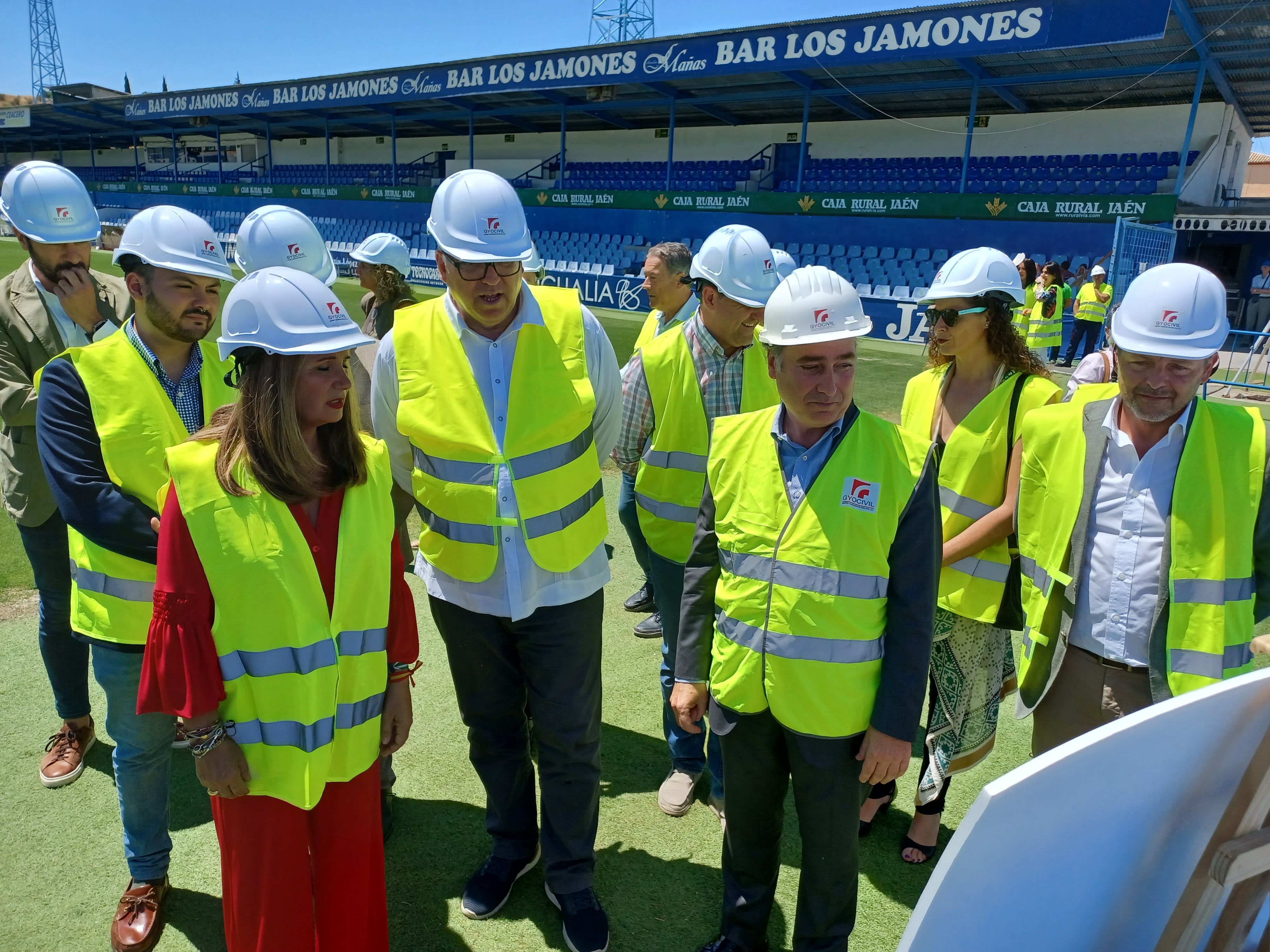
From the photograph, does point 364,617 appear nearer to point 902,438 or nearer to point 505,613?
point 505,613

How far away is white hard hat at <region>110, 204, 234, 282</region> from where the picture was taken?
2.54 metres

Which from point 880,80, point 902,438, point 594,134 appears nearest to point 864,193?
point 880,80

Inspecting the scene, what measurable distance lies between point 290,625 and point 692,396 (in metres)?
1.80

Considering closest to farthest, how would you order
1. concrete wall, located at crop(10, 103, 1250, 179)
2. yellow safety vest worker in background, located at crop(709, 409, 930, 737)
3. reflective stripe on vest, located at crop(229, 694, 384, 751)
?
reflective stripe on vest, located at crop(229, 694, 384, 751)
yellow safety vest worker in background, located at crop(709, 409, 930, 737)
concrete wall, located at crop(10, 103, 1250, 179)

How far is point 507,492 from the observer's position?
8.25ft

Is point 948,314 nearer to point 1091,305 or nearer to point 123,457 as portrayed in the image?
point 123,457

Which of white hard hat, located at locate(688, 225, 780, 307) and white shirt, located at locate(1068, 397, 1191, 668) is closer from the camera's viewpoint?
white shirt, located at locate(1068, 397, 1191, 668)

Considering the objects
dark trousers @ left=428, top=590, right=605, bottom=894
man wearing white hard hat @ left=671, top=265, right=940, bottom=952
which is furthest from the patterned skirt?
dark trousers @ left=428, top=590, right=605, bottom=894

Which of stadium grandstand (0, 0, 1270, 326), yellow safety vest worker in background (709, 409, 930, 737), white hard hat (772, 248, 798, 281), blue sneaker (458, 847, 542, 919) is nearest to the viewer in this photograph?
yellow safety vest worker in background (709, 409, 930, 737)

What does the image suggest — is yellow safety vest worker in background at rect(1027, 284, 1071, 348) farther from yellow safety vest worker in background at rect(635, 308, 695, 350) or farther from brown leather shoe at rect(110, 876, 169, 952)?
brown leather shoe at rect(110, 876, 169, 952)

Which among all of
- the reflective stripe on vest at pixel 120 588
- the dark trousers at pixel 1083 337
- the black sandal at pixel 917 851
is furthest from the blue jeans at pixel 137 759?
the dark trousers at pixel 1083 337

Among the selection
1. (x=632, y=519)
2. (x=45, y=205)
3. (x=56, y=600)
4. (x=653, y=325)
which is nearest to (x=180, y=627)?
(x=56, y=600)

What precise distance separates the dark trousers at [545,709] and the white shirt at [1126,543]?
148 centimetres

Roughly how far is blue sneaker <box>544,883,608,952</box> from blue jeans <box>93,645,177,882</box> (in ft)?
4.28
